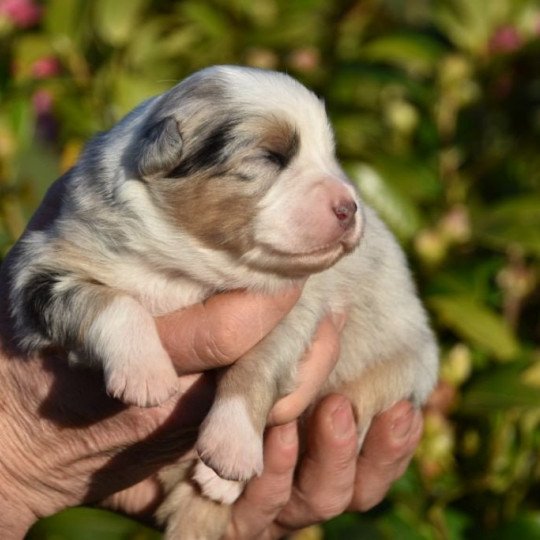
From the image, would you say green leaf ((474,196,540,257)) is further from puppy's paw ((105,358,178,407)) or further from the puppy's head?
puppy's paw ((105,358,178,407))

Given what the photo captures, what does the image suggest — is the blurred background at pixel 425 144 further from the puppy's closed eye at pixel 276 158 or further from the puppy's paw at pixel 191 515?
the puppy's closed eye at pixel 276 158

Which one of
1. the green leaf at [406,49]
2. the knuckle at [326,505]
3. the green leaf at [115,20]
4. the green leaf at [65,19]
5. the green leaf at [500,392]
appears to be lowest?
the green leaf at [500,392]

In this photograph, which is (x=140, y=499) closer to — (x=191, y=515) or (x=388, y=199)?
(x=191, y=515)

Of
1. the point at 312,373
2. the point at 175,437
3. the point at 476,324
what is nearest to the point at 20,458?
the point at 175,437

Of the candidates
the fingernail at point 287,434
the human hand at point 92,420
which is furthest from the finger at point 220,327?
the fingernail at point 287,434

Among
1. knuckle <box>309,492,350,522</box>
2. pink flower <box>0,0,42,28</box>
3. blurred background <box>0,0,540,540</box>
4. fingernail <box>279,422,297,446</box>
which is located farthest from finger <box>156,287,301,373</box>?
pink flower <box>0,0,42,28</box>
